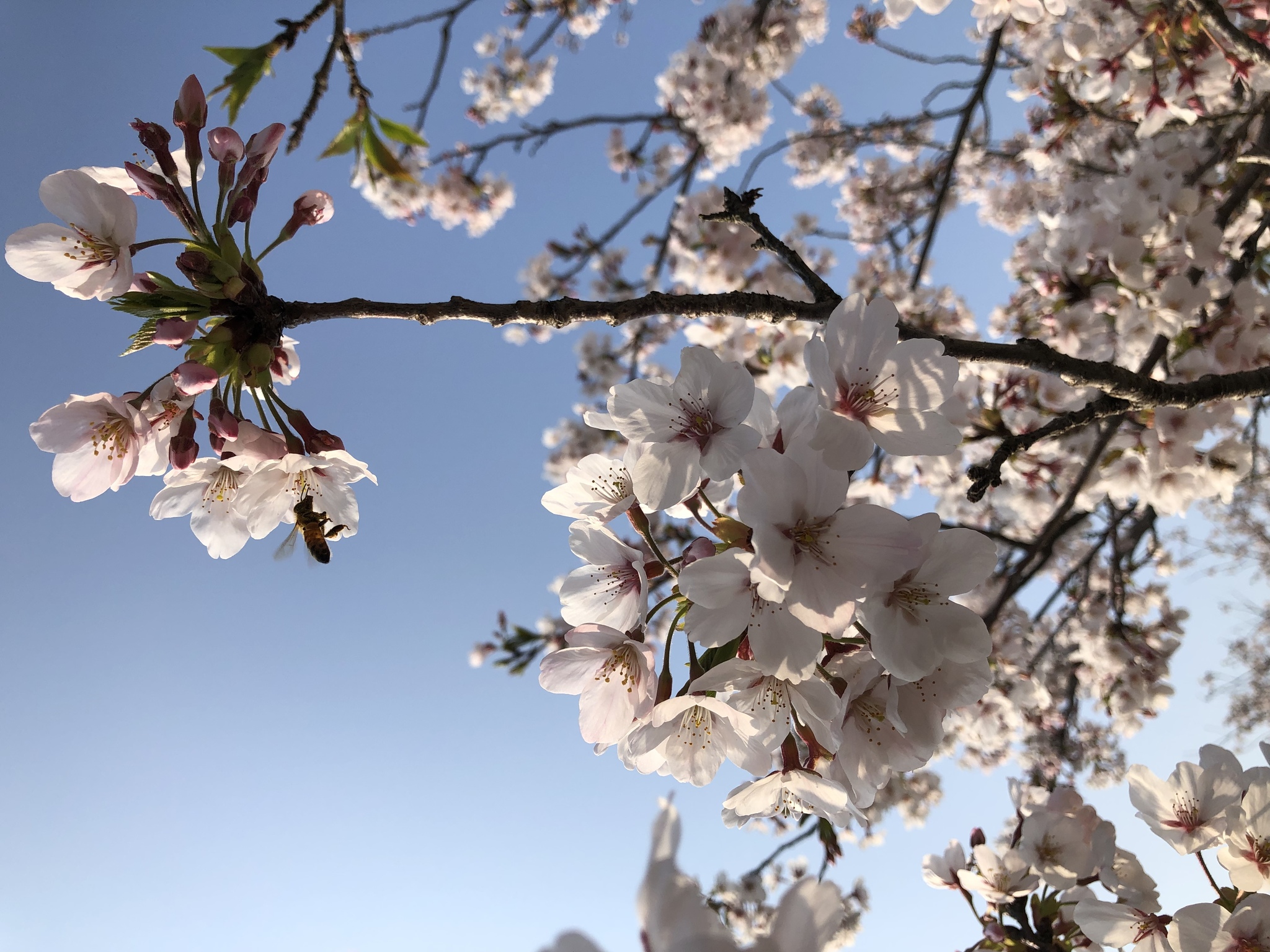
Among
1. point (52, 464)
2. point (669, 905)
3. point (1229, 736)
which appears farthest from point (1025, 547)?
point (1229, 736)

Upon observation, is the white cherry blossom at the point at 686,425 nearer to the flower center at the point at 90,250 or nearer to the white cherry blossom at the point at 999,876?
the flower center at the point at 90,250

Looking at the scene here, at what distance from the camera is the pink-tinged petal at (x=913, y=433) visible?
1.01 metres

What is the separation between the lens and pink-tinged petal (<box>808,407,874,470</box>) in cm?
94

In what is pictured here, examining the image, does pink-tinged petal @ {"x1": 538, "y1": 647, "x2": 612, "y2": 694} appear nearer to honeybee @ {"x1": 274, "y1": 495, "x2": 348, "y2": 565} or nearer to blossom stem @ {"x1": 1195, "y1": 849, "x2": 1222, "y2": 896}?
honeybee @ {"x1": 274, "y1": 495, "x2": 348, "y2": 565}

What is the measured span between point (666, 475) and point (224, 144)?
1.15 meters

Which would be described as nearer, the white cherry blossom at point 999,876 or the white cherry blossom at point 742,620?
the white cherry blossom at point 742,620

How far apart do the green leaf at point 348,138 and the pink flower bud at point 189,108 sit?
0.92 metres

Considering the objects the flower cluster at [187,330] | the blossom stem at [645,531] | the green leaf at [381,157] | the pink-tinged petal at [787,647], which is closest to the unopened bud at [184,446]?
the flower cluster at [187,330]

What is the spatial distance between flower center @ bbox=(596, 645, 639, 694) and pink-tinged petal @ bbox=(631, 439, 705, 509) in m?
0.29

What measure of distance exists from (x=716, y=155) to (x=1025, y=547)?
4878 mm

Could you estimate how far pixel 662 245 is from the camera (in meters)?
4.83

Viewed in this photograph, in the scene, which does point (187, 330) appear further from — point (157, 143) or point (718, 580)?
point (718, 580)

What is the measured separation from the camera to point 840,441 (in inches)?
37.0

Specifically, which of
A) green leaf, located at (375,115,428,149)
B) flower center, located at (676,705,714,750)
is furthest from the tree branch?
flower center, located at (676,705,714,750)
